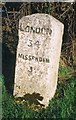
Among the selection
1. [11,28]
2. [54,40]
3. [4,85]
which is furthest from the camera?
[11,28]

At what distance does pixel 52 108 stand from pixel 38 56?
1.99 feet

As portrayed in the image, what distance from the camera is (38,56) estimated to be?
16.8ft

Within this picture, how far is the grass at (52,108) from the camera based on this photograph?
5.06m

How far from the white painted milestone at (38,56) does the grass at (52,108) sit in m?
0.09

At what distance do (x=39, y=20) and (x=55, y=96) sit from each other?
89 cm

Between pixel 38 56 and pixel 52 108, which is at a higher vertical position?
pixel 38 56

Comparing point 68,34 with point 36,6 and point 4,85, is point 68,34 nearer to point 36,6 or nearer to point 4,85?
point 36,6

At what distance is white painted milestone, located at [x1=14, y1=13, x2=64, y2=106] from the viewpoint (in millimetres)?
5070

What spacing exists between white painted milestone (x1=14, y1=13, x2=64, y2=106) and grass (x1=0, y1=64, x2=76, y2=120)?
3.4 inches

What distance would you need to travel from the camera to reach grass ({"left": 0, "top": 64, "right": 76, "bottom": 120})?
5.06m

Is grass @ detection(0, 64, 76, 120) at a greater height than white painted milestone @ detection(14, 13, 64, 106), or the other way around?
white painted milestone @ detection(14, 13, 64, 106)

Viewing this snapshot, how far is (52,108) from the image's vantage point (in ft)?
16.7

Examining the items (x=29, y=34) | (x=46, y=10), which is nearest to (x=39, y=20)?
Result: (x=29, y=34)

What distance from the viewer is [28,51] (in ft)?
17.0
